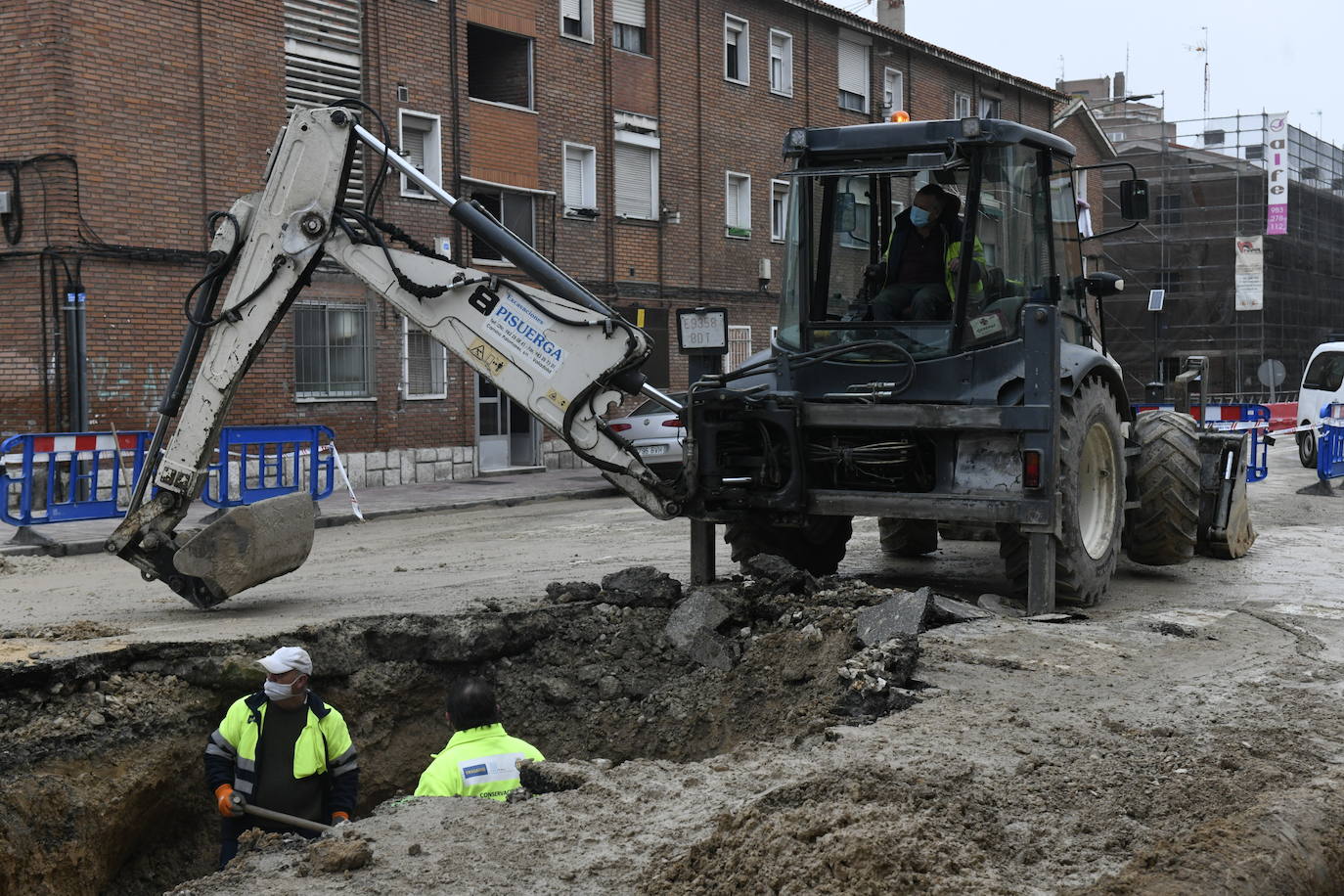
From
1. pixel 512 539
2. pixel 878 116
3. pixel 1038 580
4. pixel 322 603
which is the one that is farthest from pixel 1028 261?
pixel 878 116

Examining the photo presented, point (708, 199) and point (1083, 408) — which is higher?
point (708, 199)

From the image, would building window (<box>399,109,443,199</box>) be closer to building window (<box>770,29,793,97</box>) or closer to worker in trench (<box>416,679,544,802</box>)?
building window (<box>770,29,793,97</box>)

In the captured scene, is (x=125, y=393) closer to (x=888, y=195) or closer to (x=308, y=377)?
(x=308, y=377)

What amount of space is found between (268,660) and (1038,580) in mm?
4403

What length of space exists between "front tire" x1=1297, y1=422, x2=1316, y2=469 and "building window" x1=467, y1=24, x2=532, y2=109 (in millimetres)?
14436

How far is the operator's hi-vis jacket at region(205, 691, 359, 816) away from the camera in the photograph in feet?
20.3

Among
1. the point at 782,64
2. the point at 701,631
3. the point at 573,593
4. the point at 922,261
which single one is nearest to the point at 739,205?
the point at 782,64

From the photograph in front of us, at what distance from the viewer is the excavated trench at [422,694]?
21.6 feet

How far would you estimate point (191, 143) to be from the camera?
1753cm

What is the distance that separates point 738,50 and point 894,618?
21794 mm

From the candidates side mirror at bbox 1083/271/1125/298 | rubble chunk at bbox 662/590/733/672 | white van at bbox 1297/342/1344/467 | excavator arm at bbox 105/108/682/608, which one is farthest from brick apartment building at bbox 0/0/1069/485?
white van at bbox 1297/342/1344/467

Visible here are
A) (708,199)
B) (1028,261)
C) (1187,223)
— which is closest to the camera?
(1028,261)

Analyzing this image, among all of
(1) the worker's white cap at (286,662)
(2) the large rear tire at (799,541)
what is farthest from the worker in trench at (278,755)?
(2) the large rear tire at (799,541)

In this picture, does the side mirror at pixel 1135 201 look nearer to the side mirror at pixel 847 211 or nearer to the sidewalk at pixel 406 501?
the side mirror at pixel 847 211
